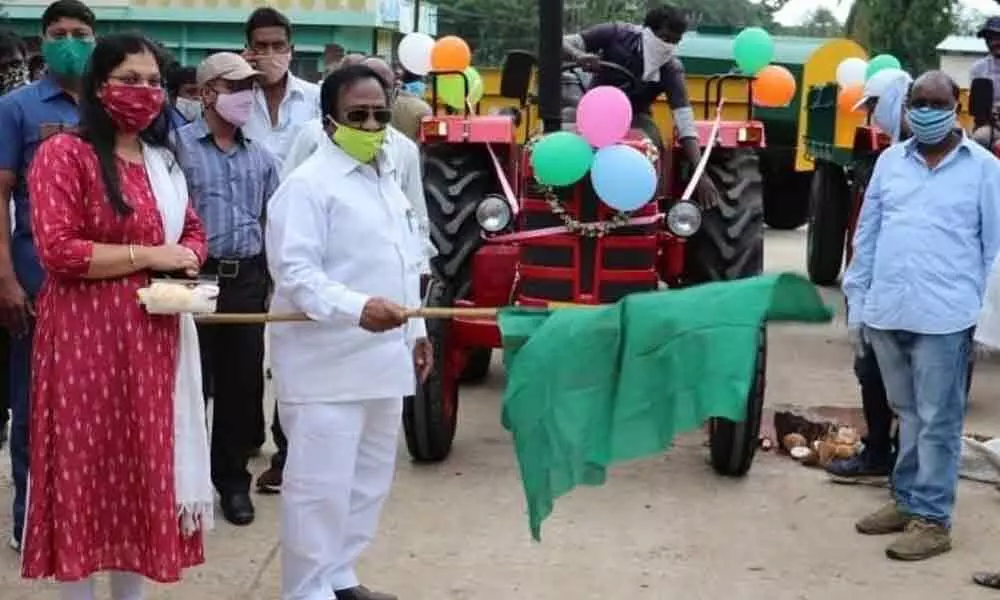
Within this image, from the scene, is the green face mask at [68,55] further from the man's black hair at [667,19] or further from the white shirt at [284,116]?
the man's black hair at [667,19]

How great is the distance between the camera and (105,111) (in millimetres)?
4082

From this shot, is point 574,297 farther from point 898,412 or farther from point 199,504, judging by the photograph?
point 199,504

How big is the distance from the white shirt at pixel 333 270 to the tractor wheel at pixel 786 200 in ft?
45.7

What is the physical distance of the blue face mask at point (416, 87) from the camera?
457 inches

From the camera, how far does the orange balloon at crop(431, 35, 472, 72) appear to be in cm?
897

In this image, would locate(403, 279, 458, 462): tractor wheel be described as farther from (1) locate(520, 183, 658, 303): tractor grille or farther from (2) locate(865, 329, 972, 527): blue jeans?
(2) locate(865, 329, 972, 527): blue jeans

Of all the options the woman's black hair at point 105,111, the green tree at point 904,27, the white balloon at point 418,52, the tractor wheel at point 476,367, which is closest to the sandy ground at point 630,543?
the tractor wheel at point 476,367

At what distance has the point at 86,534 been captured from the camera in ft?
13.4

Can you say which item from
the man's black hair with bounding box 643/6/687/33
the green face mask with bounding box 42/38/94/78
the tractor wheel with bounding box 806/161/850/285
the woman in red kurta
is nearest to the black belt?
the green face mask with bounding box 42/38/94/78

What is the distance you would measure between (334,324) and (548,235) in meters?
2.41

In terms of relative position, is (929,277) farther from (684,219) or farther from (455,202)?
(455,202)

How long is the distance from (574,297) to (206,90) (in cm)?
191

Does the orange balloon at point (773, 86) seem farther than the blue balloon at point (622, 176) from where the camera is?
Yes

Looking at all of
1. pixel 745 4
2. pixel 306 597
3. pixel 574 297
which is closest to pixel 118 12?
pixel 574 297
